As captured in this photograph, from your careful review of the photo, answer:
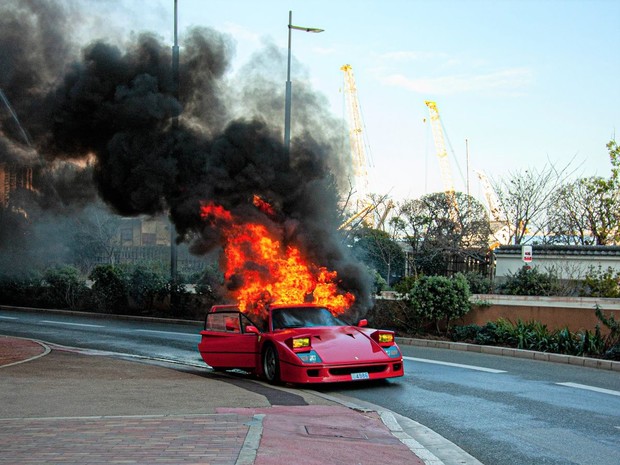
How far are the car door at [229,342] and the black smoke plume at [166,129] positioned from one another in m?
2.91

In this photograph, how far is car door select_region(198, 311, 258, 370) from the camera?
1155 cm

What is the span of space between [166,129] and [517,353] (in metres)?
9.30

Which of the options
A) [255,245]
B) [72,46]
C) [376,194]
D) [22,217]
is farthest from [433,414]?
[376,194]

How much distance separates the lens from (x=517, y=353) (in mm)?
15523

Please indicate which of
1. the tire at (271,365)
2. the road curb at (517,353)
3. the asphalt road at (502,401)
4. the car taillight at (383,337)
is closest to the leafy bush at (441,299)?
the road curb at (517,353)

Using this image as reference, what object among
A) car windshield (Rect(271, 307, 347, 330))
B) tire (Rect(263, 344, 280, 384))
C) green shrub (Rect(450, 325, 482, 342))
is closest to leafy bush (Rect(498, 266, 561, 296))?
green shrub (Rect(450, 325, 482, 342))

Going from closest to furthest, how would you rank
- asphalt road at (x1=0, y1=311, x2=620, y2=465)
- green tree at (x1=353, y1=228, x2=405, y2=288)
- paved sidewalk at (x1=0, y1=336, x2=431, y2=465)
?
paved sidewalk at (x1=0, y1=336, x2=431, y2=465) < asphalt road at (x1=0, y1=311, x2=620, y2=465) < green tree at (x1=353, y1=228, x2=405, y2=288)

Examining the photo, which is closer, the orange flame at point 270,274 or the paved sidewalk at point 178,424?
the paved sidewalk at point 178,424

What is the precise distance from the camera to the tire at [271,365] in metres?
10.8

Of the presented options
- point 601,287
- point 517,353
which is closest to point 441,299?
point 517,353

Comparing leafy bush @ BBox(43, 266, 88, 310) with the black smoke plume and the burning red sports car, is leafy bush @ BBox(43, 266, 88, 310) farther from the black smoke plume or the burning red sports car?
the burning red sports car

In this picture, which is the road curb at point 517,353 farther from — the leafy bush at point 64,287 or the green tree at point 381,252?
the leafy bush at point 64,287

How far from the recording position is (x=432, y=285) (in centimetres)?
1869

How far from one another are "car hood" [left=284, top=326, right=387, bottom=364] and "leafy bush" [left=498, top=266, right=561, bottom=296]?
12254 millimetres
